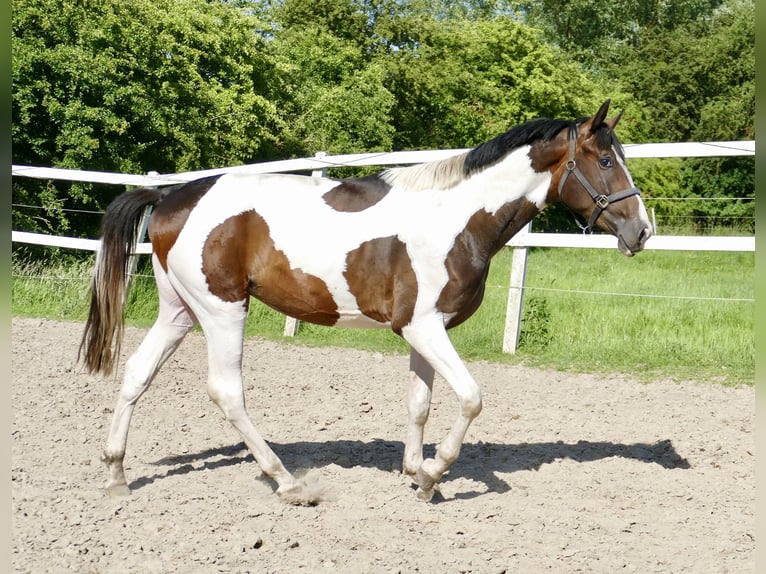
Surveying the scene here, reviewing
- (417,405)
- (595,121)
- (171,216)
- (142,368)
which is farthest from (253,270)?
(595,121)

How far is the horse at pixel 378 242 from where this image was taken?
4336 millimetres

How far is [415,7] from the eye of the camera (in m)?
27.6

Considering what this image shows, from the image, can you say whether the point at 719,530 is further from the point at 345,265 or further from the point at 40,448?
the point at 40,448

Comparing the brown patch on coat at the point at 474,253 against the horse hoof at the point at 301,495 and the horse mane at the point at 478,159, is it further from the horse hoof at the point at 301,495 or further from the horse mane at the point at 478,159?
the horse hoof at the point at 301,495

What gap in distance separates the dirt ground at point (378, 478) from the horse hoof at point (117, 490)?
81 millimetres

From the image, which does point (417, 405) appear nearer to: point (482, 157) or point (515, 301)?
point (482, 157)

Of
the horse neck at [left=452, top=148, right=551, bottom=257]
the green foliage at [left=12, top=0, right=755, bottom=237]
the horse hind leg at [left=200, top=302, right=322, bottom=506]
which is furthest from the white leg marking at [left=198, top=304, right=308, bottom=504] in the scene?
the green foliage at [left=12, top=0, right=755, bottom=237]

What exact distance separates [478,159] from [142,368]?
222cm

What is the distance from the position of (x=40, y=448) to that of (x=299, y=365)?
9.73ft

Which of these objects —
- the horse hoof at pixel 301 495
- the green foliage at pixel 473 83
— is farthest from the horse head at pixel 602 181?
the green foliage at pixel 473 83

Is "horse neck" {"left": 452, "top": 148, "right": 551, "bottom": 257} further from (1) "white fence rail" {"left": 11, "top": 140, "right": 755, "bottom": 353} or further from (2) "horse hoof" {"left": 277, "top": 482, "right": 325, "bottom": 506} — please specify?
(2) "horse hoof" {"left": 277, "top": 482, "right": 325, "bottom": 506}

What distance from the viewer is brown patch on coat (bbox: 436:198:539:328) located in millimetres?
4371

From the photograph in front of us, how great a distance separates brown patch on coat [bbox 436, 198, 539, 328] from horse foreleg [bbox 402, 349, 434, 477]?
395 millimetres

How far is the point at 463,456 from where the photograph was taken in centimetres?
534
